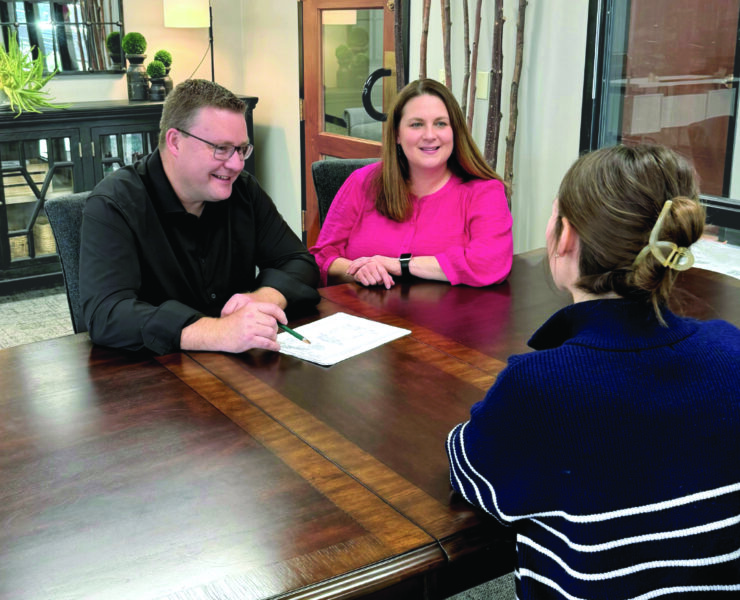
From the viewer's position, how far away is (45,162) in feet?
14.2

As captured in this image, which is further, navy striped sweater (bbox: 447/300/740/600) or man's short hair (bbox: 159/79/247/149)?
man's short hair (bbox: 159/79/247/149)

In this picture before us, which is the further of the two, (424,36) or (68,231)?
(424,36)

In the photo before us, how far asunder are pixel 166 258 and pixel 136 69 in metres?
3.08

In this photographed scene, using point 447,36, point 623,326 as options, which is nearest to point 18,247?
point 447,36

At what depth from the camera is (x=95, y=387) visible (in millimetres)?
1545

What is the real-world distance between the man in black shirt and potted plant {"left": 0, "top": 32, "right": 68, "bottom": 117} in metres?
2.36

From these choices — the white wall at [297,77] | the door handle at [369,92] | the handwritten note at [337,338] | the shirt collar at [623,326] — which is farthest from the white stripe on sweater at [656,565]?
the door handle at [369,92]

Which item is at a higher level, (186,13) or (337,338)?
(186,13)

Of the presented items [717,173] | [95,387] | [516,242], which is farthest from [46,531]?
[516,242]

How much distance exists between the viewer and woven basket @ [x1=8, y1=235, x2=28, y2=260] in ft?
14.2

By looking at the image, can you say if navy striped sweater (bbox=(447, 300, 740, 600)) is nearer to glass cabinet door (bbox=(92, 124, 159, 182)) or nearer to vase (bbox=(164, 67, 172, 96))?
glass cabinet door (bbox=(92, 124, 159, 182))

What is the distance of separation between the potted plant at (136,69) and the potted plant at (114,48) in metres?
0.08

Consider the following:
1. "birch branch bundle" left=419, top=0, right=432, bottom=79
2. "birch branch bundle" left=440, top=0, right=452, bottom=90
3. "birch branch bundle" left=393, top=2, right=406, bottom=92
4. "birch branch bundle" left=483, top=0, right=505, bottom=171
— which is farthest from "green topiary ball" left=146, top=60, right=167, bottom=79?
"birch branch bundle" left=483, top=0, right=505, bottom=171

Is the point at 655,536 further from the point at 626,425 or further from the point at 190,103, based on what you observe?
the point at 190,103
